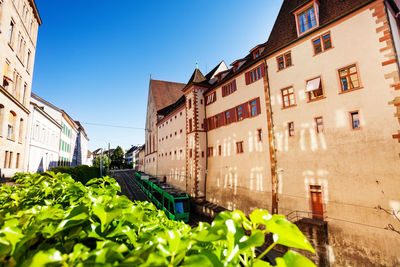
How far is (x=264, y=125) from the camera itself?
16172 millimetres

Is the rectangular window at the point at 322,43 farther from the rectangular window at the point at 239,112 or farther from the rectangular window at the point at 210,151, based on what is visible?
the rectangular window at the point at 210,151

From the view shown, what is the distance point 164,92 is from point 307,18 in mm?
39583

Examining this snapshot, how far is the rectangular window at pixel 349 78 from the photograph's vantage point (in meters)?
11.4

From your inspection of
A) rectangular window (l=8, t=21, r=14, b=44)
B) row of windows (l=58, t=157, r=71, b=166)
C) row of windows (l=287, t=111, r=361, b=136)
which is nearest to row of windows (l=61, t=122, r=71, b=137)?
row of windows (l=58, t=157, r=71, b=166)

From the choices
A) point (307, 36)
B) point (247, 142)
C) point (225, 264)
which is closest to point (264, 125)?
point (247, 142)

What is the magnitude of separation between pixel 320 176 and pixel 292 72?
25.0 feet

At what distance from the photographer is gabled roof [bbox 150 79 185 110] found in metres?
46.9

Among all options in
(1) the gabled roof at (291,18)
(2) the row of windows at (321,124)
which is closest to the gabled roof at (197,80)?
(1) the gabled roof at (291,18)

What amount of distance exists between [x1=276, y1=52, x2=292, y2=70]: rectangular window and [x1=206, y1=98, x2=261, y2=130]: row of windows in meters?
3.18

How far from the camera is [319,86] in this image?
1282 cm

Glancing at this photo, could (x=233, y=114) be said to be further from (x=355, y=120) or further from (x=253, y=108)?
(x=355, y=120)

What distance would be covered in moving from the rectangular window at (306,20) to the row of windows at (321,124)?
6.74m

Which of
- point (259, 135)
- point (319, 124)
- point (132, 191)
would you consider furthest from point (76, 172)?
point (319, 124)

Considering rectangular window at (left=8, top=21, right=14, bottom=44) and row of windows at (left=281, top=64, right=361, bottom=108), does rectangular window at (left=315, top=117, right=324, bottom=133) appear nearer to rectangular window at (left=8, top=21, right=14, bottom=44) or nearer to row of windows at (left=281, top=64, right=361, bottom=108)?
row of windows at (left=281, top=64, right=361, bottom=108)
